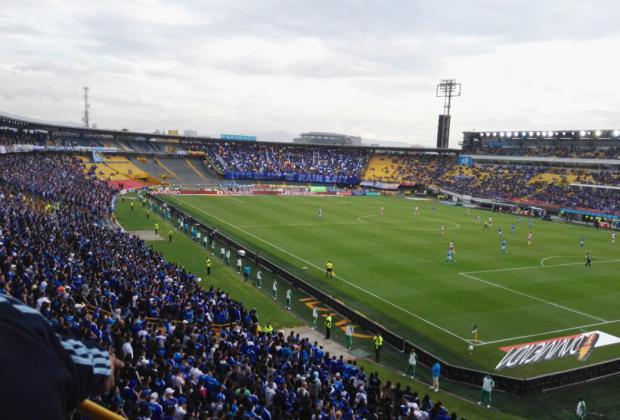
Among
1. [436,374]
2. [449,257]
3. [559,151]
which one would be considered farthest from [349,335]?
[559,151]

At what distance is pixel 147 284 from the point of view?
21.2m

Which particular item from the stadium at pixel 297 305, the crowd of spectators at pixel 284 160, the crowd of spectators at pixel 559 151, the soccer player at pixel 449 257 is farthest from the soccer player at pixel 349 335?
the crowd of spectators at pixel 284 160

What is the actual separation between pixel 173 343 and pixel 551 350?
1616 centimetres

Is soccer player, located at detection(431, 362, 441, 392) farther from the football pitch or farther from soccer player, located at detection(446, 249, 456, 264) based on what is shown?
soccer player, located at detection(446, 249, 456, 264)

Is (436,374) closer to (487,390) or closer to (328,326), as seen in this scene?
(487,390)

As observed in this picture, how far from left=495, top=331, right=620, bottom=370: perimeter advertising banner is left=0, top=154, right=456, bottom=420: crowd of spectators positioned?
15.5 ft

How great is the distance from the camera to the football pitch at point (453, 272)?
2484 cm

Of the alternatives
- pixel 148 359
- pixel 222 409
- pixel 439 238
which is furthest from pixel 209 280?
pixel 439 238

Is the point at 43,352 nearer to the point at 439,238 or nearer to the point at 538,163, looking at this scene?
the point at 439,238

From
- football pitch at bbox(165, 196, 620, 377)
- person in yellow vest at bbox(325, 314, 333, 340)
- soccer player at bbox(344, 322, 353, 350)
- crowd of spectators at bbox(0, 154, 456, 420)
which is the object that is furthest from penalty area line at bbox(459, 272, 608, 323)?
crowd of spectators at bbox(0, 154, 456, 420)

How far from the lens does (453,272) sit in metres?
35.5

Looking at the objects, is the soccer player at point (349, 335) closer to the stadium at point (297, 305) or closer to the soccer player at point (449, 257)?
the stadium at point (297, 305)

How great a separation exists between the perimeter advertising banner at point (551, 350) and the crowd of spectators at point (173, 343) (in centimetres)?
473

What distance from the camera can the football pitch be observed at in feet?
81.5
